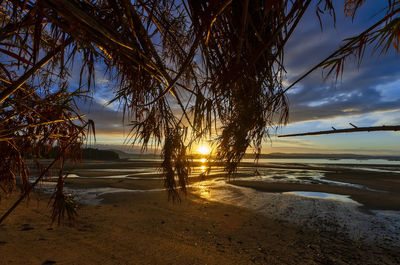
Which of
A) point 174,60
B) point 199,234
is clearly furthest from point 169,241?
point 174,60

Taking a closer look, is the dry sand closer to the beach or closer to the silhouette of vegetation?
the beach

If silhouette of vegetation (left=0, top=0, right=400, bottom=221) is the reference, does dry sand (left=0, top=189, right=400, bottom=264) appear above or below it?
below

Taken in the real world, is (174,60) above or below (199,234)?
above

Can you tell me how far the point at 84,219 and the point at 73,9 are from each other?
17.3 feet

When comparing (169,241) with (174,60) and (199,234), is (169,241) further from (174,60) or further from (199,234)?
(174,60)

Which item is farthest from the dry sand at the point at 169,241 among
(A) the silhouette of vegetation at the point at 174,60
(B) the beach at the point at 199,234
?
(A) the silhouette of vegetation at the point at 174,60

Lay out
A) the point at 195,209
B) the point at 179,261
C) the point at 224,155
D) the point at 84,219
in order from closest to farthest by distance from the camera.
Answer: the point at 224,155
the point at 179,261
the point at 84,219
the point at 195,209

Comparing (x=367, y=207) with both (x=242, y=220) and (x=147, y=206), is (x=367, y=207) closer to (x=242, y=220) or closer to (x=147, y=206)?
(x=242, y=220)

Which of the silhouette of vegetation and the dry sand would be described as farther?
the dry sand

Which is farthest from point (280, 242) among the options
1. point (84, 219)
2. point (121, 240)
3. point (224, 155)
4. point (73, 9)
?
point (73, 9)

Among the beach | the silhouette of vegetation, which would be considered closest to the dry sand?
the beach

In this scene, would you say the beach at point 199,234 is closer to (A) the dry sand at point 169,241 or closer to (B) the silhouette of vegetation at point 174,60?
(A) the dry sand at point 169,241

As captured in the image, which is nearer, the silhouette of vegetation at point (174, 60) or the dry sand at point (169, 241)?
the silhouette of vegetation at point (174, 60)

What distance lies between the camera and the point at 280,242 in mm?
4250
